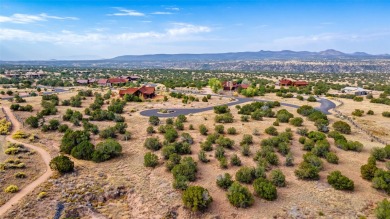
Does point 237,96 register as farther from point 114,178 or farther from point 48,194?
point 48,194

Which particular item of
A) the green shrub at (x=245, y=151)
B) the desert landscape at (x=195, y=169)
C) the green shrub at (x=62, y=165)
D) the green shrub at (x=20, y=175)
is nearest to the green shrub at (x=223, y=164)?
the desert landscape at (x=195, y=169)

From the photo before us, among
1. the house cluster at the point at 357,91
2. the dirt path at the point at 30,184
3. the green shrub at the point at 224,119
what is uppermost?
the green shrub at the point at 224,119

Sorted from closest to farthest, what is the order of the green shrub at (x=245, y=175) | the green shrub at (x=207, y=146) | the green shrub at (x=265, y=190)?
the green shrub at (x=265, y=190) < the green shrub at (x=245, y=175) < the green shrub at (x=207, y=146)

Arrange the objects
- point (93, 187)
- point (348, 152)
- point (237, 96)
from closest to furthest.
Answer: point (93, 187), point (348, 152), point (237, 96)

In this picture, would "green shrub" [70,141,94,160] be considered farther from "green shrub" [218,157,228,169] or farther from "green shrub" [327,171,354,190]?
"green shrub" [327,171,354,190]

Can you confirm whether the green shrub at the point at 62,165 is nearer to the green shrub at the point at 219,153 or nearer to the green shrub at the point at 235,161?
the green shrub at the point at 219,153

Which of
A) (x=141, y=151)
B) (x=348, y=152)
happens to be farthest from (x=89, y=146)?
(x=348, y=152)
